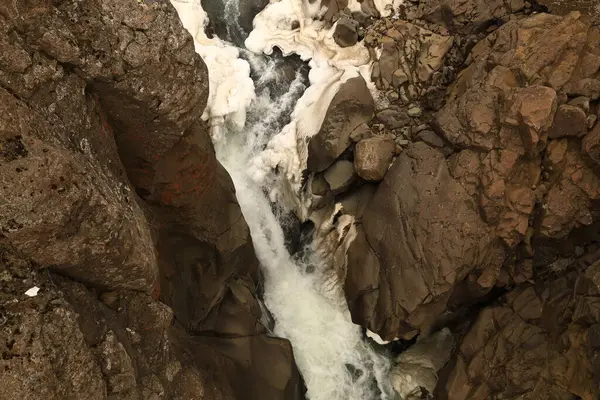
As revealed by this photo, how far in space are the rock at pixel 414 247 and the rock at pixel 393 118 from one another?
36.2 inches

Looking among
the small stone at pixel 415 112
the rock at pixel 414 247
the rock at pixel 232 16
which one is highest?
the rock at pixel 232 16

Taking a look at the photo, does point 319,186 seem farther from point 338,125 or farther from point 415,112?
point 415,112

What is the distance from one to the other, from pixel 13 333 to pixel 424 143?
23.1 ft

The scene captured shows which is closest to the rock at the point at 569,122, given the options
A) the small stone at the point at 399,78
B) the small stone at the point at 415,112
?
the small stone at the point at 415,112

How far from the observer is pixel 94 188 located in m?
4.54

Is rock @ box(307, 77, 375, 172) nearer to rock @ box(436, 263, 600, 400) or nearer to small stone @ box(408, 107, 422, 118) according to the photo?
small stone @ box(408, 107, 422, 118)

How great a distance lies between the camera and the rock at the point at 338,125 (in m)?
9.47

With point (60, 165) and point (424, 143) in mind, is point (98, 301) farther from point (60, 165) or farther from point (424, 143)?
point (424, 143)

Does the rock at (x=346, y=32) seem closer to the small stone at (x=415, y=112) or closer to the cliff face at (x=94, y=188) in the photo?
the small stone at (x=415, y=112)

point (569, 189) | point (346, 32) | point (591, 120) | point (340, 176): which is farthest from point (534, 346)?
point (346, 32)

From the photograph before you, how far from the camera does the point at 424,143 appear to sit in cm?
900

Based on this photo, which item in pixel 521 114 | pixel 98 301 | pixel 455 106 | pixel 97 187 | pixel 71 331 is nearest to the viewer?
pixel 71 331

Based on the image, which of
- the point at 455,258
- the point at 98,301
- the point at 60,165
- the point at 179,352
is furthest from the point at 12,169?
the point at 455,258

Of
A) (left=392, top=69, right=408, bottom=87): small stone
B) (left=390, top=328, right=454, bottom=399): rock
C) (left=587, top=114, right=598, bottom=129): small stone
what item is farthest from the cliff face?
(left=587, top=114, right=598, bottom=129): small stone
